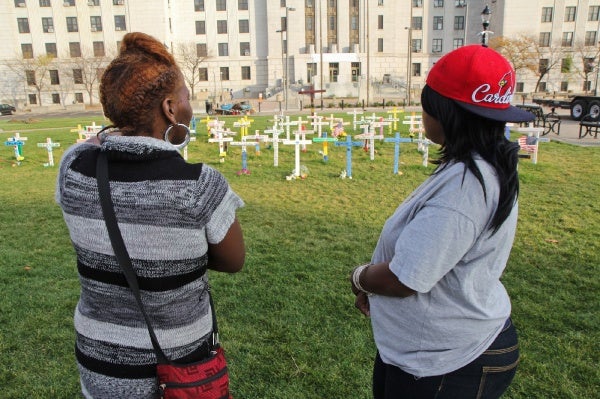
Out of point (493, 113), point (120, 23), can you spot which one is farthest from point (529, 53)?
point (493, 113)

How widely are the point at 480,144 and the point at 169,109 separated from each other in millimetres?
1079

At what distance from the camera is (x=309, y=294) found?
4.79 meters

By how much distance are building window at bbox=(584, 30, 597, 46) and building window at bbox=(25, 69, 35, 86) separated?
69.7 metres

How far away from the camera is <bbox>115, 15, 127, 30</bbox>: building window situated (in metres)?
61.3

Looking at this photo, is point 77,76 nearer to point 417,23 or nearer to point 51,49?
point 51,49

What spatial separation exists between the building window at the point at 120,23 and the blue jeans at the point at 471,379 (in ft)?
221

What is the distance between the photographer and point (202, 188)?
1.59 metres

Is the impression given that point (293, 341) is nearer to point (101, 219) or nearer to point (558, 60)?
point (101, 219)

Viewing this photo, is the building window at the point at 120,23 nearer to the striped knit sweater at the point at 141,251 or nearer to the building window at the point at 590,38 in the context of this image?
the building window at the point at 590,38

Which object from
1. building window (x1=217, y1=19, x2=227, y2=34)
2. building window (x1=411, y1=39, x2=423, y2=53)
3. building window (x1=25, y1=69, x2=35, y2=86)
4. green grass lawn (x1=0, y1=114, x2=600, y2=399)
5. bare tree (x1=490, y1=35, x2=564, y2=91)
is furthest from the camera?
building window (x1=411, y1=39, x2=423, y2=53)

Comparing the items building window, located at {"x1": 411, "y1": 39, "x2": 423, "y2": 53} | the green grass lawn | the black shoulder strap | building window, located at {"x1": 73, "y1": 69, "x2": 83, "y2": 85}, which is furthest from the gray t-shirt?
building window, located at {"x1": 411, "y1": 39, "x2": 423, "y2": 53}

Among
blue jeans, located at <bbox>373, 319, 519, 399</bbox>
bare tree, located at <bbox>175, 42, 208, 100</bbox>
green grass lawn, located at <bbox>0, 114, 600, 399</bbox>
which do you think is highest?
bare tree, located at <bbox>175, 42, 208, 100</bbox>

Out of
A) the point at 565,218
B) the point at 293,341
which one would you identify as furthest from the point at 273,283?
the point at 565,218

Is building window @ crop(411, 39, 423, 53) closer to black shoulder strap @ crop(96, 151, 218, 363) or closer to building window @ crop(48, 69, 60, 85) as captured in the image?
building window @ crop(48, 69, 60, 85)
